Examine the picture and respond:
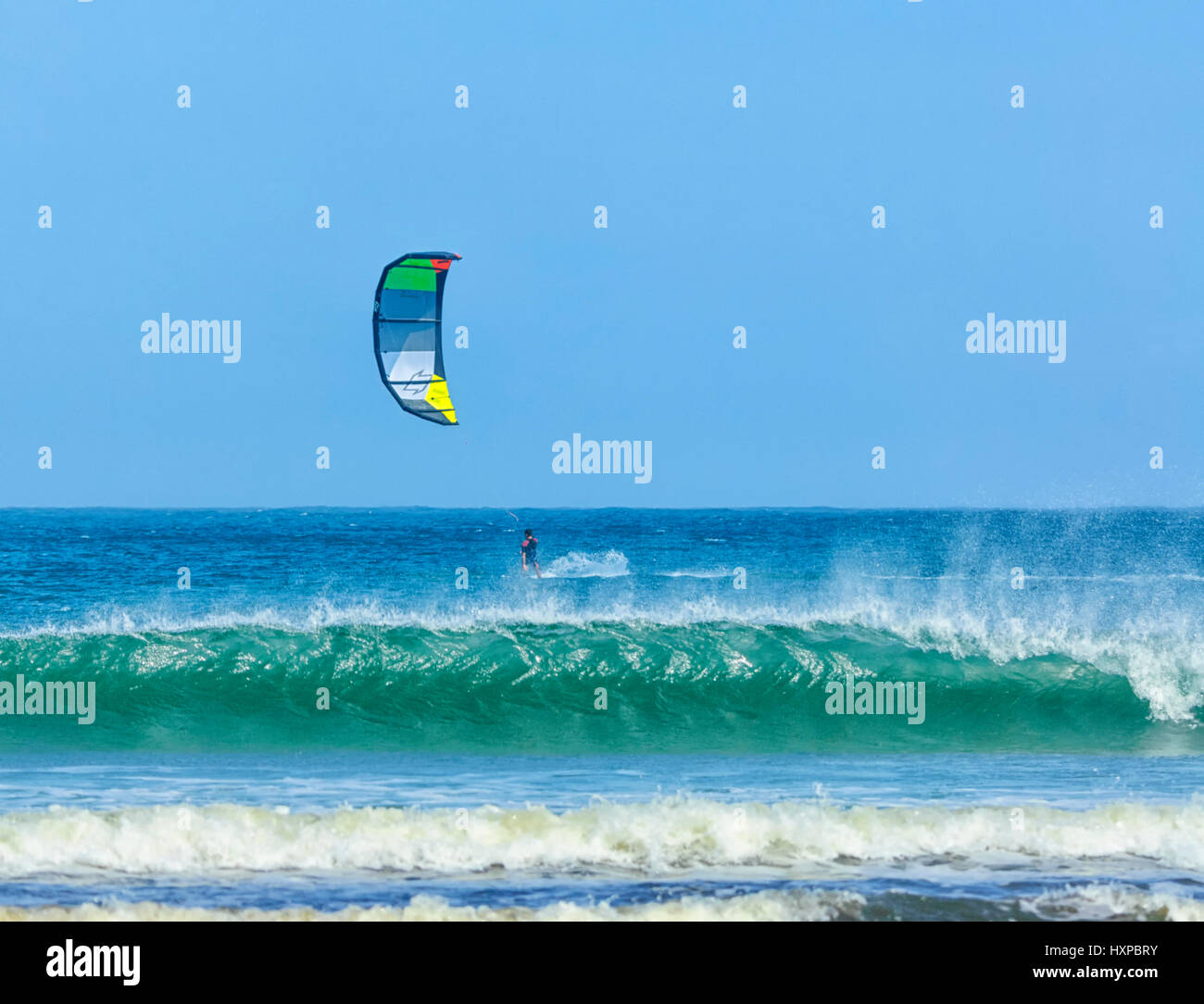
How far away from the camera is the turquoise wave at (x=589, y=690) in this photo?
1203 cm

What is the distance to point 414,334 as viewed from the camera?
16.1m

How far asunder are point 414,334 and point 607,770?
7.90 meters

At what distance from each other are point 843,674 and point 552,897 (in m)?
8.07

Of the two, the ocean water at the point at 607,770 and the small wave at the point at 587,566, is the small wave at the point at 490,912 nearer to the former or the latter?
the ocean water at the point at 607,770

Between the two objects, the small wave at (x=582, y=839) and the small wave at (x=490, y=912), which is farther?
the small wave at (x=582, y=839)

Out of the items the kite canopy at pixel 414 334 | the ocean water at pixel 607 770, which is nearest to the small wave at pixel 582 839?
the ocean water at pixel 607 770

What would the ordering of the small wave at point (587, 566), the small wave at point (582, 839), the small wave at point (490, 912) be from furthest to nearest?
the small wave at point (587, 566), the small wave at point (582, 839), the small wave at point (490, 912)

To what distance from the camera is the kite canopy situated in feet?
51.2

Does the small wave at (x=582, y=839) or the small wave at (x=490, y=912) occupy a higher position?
the small wave at (x=582, y=839)

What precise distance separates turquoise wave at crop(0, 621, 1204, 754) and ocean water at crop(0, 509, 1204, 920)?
0.04m

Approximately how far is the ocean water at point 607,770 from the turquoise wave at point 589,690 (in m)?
0.04
